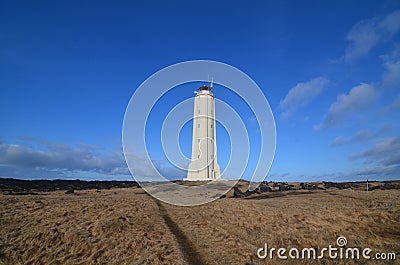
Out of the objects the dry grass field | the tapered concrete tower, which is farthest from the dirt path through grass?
the tapered concrete tower

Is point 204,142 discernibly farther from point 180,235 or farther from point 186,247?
point 186,247

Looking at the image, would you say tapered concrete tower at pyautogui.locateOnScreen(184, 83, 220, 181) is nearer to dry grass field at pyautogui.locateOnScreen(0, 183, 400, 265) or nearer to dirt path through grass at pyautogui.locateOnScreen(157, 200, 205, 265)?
dry grass field at pyautogui.locateOnScreen(0, 183, 400, 265)

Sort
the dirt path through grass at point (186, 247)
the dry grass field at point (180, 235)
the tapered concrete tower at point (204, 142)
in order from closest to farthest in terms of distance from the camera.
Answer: the dirt path through grass at point (186, 247)
the dry grass field at point (180, 235)
the tapered concrete tower at point (204, 142)

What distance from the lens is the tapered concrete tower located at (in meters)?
47.2

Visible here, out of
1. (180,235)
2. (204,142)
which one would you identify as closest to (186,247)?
(180,235)

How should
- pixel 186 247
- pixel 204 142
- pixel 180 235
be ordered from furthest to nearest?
1. pixel 204 142
2. pixel 180 235
3. pixel 186 247

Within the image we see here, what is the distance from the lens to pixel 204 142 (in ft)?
156

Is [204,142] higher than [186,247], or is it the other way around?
[204,142]

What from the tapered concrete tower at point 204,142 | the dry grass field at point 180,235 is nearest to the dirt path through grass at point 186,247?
the dry grass field at point 180,235

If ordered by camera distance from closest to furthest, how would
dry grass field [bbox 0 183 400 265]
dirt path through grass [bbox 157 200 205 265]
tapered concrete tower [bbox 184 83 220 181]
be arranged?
dirt path through grass [bbox 157 200 205 265] → dry grass field [bbox 0 183 400 265] → tapered concrete tower [bbox 184 83 220 181]

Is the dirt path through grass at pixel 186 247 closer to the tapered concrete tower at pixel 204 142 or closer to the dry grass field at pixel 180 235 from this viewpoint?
the dry grass field at pixel 180 235

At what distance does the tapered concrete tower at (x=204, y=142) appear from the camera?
47156mm

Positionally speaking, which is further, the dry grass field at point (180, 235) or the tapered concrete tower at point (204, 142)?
the tapered concrete tower at point (204, 142)

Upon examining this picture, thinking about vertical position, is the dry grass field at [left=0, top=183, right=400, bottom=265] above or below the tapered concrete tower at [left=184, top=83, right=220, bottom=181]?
below
